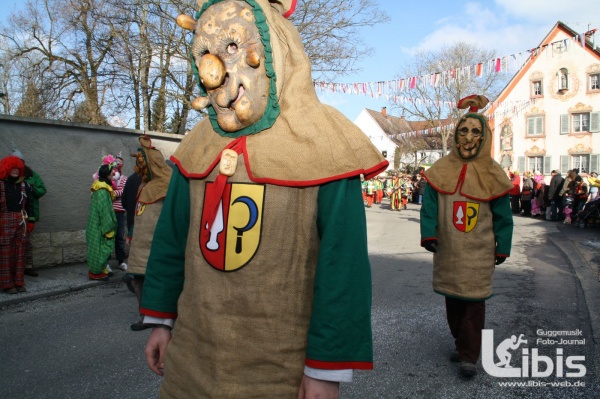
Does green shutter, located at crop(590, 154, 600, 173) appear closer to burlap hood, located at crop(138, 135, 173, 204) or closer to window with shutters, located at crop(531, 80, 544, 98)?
window with shutters, located at crop(531, 80, 544, 98)

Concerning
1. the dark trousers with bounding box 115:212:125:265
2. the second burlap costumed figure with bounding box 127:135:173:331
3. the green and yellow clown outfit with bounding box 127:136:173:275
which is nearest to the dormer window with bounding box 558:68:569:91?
the dark trousers with bounding box 115:212:125:265

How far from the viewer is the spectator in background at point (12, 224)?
7156 millimetres

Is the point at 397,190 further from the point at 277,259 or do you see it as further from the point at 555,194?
the point at 277,259

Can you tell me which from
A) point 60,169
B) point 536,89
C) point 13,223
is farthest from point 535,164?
point 13,223

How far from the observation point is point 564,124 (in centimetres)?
3522

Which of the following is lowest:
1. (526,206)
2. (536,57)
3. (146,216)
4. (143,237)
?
(526,206)

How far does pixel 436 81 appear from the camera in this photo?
21.1 m

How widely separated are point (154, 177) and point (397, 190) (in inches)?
853

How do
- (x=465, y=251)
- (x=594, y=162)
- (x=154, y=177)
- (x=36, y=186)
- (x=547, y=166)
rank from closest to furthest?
1. (x=465, y=251)
2. (x=154, y=177)
3. (x=36, y=186)
4. (x=594, y=162)
5. (x=547, y=166)

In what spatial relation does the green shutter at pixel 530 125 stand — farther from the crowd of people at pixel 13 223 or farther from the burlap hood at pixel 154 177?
the burlap hood at pixel 154 177

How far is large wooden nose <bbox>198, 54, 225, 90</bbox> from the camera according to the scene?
1.82m

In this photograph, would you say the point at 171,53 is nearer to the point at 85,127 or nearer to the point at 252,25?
the point at 85,127

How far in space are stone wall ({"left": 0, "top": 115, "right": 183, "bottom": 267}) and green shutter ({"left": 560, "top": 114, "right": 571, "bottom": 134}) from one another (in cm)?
3423

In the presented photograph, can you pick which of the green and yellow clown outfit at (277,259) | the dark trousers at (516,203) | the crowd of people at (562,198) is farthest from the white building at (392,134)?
the green and yellow clown outfit at (277,259)
